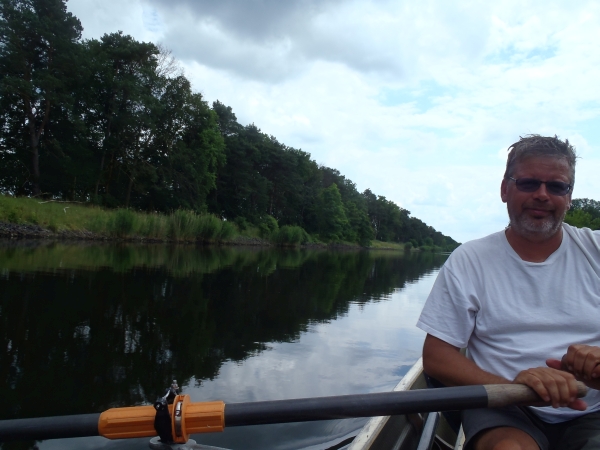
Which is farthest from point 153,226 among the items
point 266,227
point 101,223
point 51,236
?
point 266,227

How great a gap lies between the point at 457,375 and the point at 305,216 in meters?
55.0

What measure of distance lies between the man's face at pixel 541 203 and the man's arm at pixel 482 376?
1.91ft

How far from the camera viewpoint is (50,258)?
35.5 feet

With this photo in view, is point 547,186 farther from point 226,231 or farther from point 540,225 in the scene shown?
point 226,231

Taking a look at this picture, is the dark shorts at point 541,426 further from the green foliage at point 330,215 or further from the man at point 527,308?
the green foliage at point 330,215

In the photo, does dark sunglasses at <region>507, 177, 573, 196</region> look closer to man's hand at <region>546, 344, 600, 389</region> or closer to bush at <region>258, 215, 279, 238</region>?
man's hand at <region>546, 344, 600, 389</region>

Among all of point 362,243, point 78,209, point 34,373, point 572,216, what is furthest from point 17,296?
point 362,243

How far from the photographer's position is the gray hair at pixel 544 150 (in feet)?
6.26

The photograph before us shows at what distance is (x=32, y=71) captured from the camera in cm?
2403

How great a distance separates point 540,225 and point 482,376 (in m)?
0.66

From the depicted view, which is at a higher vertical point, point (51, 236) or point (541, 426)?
point (51, 236)

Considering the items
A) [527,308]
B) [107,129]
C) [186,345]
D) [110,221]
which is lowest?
[186,345]

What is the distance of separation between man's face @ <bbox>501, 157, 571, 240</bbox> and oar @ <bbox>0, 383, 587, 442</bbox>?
64 cm

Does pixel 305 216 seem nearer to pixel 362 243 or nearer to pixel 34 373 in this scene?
pixel 362 243
